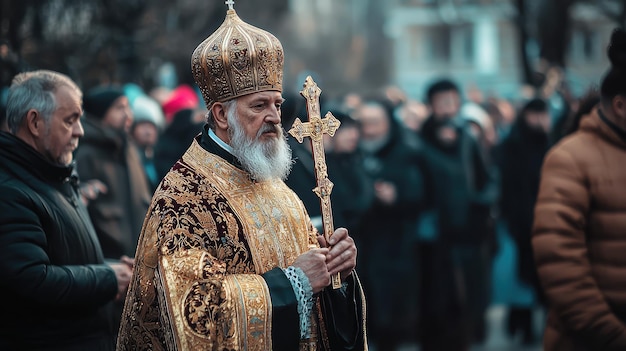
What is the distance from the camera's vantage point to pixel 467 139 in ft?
35.2

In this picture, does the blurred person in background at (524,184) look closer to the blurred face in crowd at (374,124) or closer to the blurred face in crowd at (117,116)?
the blurred face in crowd at (374,124)

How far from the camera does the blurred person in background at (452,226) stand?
34.5 ft

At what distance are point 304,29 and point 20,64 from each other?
891 inches

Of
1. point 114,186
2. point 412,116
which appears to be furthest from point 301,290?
point 412,116

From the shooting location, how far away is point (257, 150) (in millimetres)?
4625

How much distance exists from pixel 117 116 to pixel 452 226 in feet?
12.0

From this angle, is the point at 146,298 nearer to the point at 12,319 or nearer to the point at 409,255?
the point at 12,319

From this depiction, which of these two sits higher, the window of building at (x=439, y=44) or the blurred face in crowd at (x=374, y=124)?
the window of building at (x=439, y=44)

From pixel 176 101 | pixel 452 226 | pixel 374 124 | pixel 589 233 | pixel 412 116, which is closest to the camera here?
pixel 589 233

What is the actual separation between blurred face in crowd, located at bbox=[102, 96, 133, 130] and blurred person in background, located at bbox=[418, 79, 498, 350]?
339 centimetres

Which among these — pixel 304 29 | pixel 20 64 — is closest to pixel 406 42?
pixel 304 29

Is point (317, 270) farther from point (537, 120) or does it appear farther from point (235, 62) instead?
point (537, 120)

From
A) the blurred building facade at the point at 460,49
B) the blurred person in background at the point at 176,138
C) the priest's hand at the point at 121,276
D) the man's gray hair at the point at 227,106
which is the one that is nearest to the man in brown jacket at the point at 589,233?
the man's gray hair at the point at 227,106

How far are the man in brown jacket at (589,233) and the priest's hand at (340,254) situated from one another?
4.60 feet
